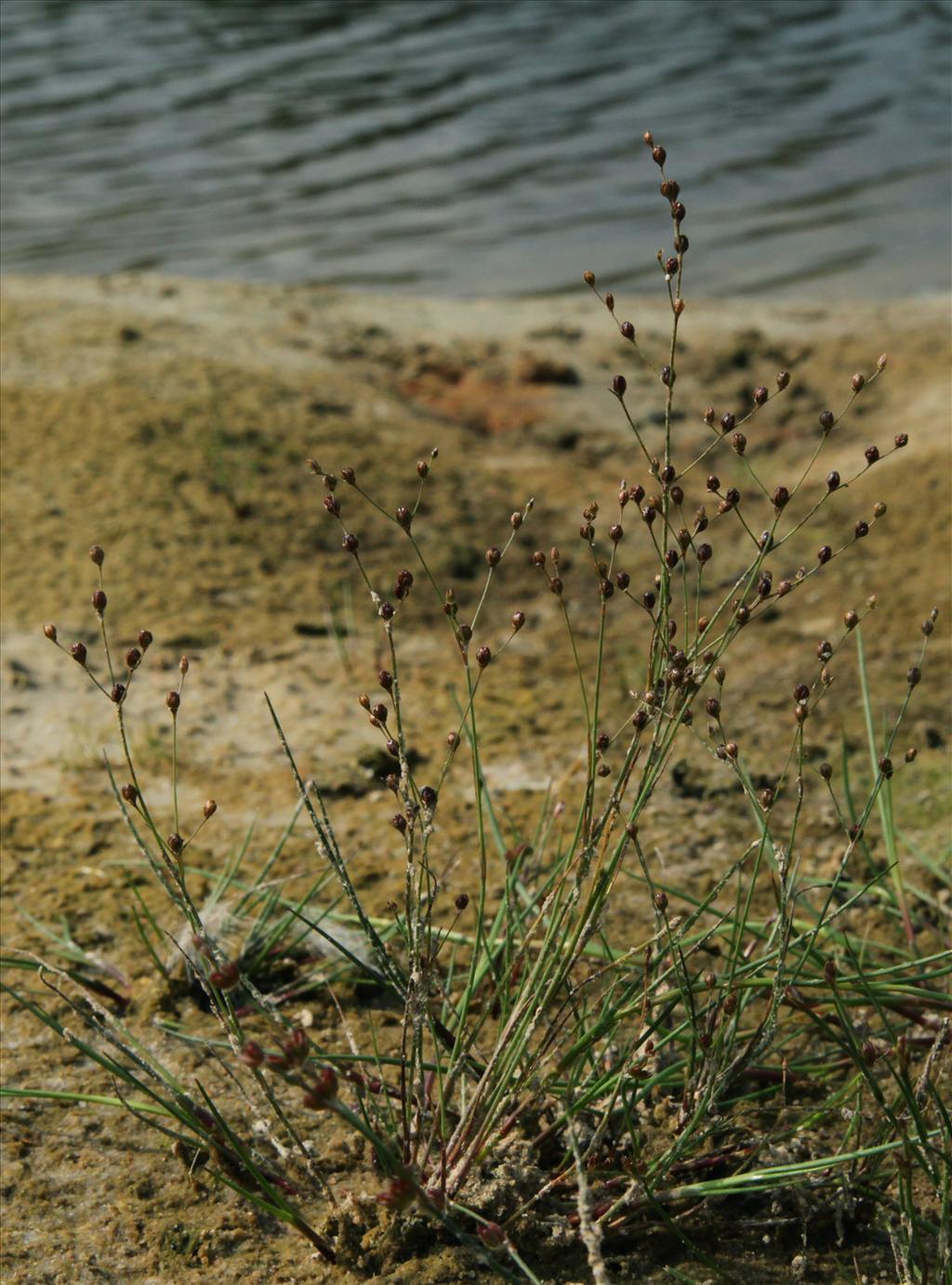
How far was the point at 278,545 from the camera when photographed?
181 inches

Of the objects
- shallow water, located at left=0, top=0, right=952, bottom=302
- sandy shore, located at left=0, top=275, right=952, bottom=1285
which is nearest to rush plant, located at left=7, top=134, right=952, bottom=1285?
sandy shore, located at left=0, top=275, right=952, bottom=1285

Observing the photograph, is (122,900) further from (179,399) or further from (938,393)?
(938,393)

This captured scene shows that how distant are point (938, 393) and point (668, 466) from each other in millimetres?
4848

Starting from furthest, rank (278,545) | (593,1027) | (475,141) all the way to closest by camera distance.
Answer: (475,141), (278,545), (593,1027)

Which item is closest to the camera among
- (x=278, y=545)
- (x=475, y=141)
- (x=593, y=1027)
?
(x=593, y=1027)

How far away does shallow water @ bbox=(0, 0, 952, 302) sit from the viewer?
941 cm

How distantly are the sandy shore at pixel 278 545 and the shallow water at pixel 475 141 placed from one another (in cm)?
183

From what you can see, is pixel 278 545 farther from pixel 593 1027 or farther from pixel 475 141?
pixel 475 141

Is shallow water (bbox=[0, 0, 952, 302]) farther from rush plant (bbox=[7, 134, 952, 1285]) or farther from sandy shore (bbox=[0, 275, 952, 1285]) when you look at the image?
rush plant (bbox=[7, 134, 952, 1285])

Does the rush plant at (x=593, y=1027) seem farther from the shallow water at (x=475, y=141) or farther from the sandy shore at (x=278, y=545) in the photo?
the shallow water at (x=475, y=141)

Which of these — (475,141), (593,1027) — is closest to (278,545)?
(593,1027)

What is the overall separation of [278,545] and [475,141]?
24.1 ft

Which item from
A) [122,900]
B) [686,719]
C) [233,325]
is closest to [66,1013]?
[122,900]

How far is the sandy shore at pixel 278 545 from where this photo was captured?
9.49 ft
